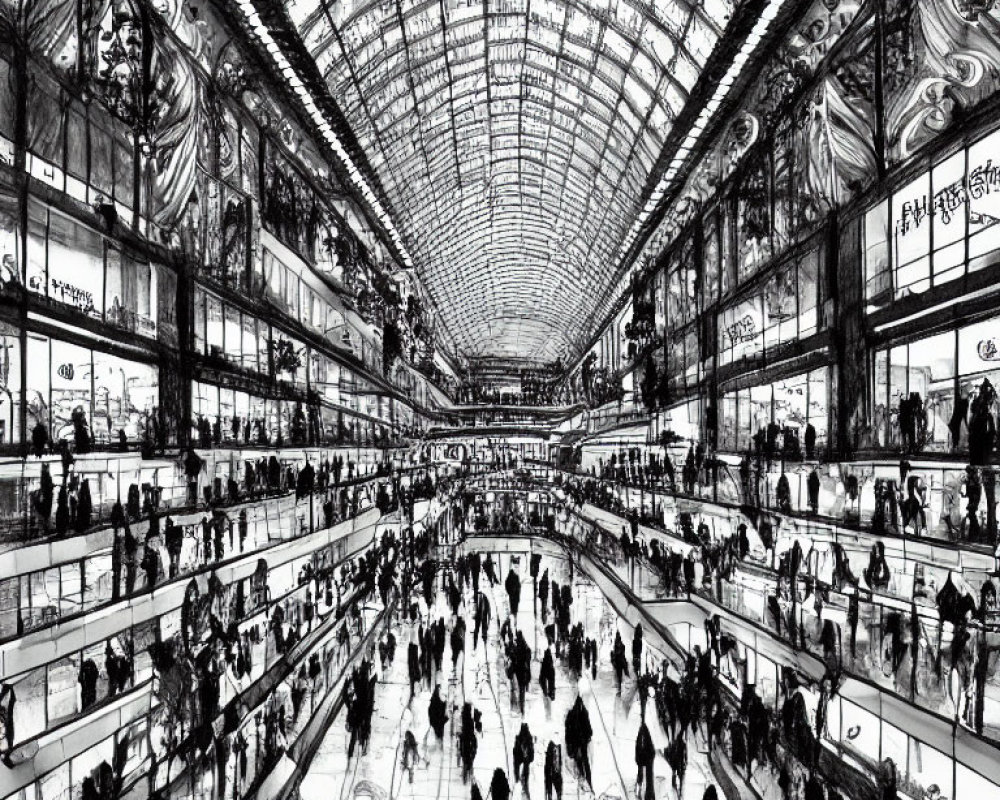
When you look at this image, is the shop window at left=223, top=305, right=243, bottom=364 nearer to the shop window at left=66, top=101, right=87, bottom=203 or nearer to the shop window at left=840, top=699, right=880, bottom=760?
the shop window at left=66, top=101, right=87, bottom=203

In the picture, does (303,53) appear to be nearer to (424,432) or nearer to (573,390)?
(424,432)

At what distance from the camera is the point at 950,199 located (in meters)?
6.35

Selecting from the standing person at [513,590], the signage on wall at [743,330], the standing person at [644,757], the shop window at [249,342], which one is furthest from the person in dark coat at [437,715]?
the standing person at [513,590]

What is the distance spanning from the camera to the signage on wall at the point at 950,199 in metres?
5.79

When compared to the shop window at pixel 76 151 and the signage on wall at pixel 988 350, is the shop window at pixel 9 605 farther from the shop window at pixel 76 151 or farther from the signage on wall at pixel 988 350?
the signage on wall at pixel 988 350

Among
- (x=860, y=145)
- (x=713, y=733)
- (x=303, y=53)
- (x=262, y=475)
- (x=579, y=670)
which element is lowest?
(x=579, y=670)

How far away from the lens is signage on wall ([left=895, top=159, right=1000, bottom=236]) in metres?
5.79

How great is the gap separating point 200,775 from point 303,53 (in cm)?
988

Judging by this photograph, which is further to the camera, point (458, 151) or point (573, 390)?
point (573, 390)

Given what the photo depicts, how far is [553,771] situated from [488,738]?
2327 millimetres

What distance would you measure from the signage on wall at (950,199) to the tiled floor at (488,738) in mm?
9581

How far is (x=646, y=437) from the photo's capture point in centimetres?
1833

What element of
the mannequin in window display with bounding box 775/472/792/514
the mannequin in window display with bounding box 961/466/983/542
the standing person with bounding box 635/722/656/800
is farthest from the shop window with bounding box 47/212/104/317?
the standing person with bounding box 635/722/656/800

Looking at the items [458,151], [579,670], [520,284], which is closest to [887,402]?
[579,670]
